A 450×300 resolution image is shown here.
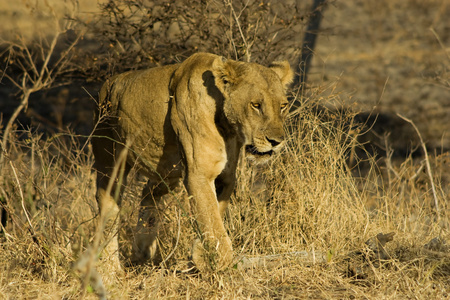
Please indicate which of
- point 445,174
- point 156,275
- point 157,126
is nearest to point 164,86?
point 157,126

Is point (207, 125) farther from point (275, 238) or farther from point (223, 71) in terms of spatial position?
point (275, 238)

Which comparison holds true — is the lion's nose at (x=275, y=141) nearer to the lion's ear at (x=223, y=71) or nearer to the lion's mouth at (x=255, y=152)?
the lion's mouth at (x=255, y=152)

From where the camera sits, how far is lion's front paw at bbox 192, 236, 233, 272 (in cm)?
446

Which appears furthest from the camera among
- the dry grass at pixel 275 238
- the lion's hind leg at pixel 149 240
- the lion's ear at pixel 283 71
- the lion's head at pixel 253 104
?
the lion's hind leg at pixel 149 240

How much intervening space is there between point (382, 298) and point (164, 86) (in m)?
2.17

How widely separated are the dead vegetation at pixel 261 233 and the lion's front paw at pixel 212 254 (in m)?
0.06

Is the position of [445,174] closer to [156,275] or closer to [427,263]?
[427,263]

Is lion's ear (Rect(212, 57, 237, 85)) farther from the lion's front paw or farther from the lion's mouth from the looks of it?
the lion's front paw

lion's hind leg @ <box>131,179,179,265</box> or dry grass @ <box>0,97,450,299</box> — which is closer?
dry grass @ <box>0,97,450,299</box>

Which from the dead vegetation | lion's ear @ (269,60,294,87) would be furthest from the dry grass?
lion's ear @ (269,60,294,87)

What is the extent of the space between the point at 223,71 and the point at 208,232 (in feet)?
3.52

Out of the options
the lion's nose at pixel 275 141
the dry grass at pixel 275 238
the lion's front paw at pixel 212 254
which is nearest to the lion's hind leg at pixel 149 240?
the dry grass at pixel 275 238

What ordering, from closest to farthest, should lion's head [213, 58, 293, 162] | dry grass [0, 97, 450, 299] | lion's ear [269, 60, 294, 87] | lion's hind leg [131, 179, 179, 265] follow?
dry grass [0, 97, 450, 299], lion's head [213, 58, 293, 162], lion's ear [269, 60, 294, 87], lion's hind leg [131, 179, 179, 265]

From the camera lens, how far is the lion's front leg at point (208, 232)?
14.7 ft
